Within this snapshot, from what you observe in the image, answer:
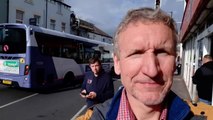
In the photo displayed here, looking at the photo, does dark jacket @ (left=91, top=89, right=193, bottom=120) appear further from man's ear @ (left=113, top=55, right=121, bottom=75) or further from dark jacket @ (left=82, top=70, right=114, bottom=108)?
dark jacket @ (left=82, top=70, right=114, bottom=108)

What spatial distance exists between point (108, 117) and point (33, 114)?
759 cm

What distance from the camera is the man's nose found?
143 cm

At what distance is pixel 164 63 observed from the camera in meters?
1.49

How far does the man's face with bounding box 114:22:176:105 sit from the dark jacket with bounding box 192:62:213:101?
5.37 m

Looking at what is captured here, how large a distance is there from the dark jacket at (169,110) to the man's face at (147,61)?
9 cm

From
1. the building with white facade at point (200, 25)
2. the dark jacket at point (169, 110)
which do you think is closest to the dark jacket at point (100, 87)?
the building with white facade at point (200, 25)

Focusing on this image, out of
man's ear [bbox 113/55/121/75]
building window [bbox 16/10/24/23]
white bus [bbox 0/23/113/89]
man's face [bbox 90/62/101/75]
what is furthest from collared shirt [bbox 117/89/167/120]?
building window [bbox 16/10/24/23]

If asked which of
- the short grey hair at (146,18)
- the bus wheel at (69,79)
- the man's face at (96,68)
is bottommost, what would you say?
the bus wheel at (69,79)

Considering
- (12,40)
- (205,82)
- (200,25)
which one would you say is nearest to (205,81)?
(205,82)

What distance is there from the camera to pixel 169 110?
1522 millimetres

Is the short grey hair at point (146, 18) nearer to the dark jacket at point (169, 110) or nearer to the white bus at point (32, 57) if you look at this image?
the dark jacket at point (169, 110)

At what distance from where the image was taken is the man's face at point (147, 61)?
1455 mm

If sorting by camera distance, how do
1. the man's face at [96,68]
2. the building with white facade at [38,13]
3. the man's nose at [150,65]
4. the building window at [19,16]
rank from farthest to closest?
the building window at [19,16]
the building with white facade at [38,13]
the man's face at [96,68]
the man's nose at [150,65]

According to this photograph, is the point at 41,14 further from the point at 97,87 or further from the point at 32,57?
the point at 97,87
